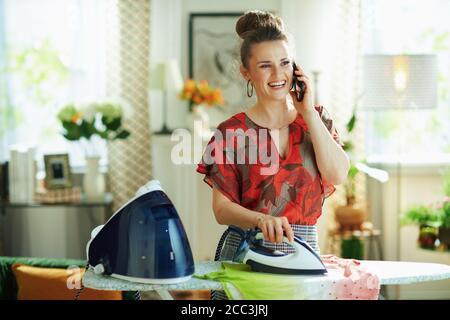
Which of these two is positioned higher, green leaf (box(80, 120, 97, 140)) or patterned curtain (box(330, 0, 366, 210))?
patterned curtain (box(330, 0, 366, 210))

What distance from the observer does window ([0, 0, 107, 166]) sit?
463cm

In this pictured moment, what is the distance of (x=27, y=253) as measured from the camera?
173 inches

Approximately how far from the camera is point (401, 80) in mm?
4023

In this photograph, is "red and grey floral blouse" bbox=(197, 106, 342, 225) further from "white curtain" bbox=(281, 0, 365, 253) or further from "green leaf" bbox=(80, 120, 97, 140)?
"white curtain" bbox=(281, 0, 365, 253)

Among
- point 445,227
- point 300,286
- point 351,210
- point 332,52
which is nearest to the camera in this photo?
point 300,286

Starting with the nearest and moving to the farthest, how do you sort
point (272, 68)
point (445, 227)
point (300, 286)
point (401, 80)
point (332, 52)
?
point (300, 286) → point (272, 68) → point (445, 227) → point (401, 80) → point (332, 52)

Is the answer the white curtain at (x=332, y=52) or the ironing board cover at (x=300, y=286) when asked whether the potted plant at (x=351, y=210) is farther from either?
the ironing board cover at (x=300, y=286)

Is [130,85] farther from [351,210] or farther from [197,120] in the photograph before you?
[351,210]

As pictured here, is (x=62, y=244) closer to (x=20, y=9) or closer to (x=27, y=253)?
(x=27, y=253)

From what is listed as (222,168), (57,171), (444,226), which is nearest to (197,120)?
(57,171)

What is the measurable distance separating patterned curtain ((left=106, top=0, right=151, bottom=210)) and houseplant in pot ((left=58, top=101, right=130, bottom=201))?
9.9 inches

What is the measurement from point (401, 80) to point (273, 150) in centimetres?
258

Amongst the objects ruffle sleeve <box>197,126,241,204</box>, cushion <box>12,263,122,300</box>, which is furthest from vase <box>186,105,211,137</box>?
ruffle sleeve <box>197,126,241,204</box>
